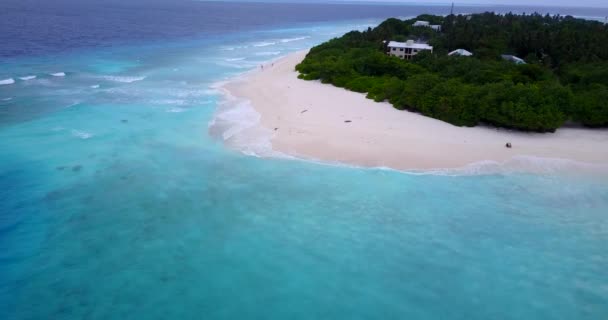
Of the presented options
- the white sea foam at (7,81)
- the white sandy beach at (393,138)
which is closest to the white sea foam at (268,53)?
the white sandy beach at (393,138)

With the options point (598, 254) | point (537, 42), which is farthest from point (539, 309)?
point (537, 42)

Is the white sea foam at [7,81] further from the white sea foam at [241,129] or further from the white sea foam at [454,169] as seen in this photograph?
the white sea foam at [454,169]

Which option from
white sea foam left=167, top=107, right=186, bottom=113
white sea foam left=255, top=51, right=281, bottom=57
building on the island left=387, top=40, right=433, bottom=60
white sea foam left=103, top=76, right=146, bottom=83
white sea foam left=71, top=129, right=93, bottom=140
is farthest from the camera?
white sea foam left=255, top=51, right=281, bottom=57

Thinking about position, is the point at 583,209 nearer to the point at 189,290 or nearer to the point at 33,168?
the point at 189,290

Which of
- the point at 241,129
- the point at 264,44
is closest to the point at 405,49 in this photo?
the point at 241,129

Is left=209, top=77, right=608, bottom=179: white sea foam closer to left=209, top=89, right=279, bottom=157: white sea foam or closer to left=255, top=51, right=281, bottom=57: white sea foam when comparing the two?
left=209, top=89, right=279, bottom=157: white sea foam

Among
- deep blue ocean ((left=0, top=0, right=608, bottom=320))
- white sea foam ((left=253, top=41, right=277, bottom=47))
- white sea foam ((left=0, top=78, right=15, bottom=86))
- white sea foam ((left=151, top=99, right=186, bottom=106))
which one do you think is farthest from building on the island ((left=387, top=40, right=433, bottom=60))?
white sea foam ((left=0, top=78, right=15, bottom=86))
